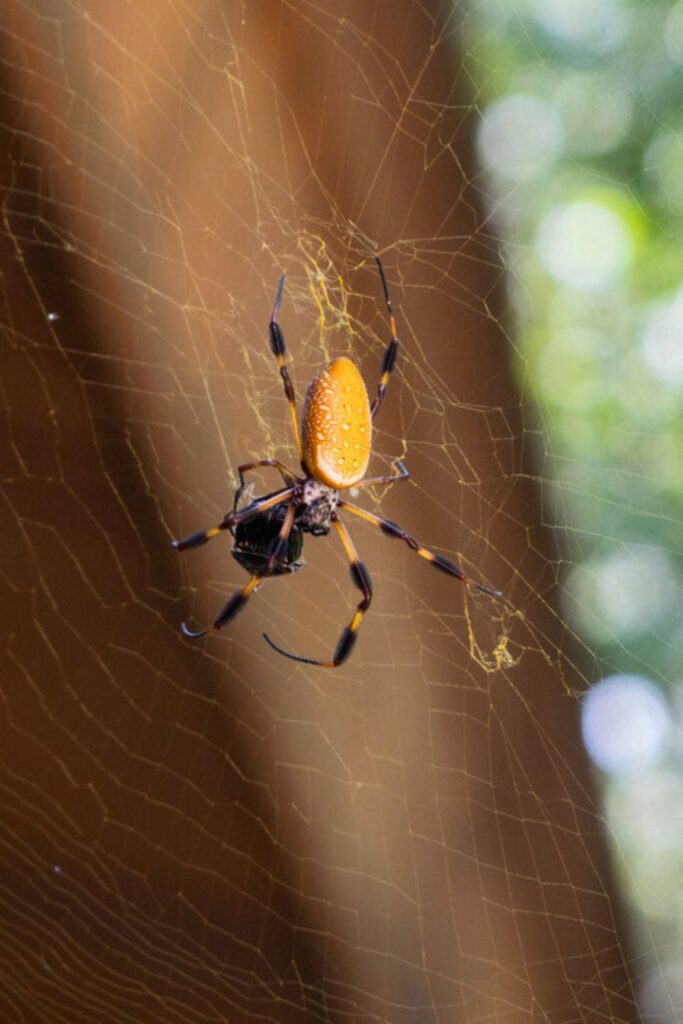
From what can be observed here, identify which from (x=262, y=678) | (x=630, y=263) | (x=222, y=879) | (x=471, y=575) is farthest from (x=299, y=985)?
(x=630, y=263)

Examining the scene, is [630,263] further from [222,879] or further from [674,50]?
[222,879]

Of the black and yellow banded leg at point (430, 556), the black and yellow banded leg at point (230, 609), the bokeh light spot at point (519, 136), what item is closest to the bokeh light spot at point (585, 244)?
the bokeh light spot at point (519, 136)

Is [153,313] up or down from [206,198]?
down

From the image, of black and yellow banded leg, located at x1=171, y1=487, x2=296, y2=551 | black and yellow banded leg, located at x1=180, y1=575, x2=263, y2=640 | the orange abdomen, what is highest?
the orange abdomen

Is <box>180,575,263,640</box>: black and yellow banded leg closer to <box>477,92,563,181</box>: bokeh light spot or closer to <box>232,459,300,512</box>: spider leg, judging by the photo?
<box>232,459,300,512</box>: spider leg

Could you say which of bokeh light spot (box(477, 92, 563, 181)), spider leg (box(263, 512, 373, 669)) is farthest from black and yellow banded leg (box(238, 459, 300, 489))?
bokeh light spot (box(477, 92, 563, 181))

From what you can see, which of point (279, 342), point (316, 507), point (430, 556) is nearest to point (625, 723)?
point (430, 556)

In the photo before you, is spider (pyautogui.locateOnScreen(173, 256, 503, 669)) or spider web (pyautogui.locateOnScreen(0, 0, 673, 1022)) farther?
spider (pyautogui.locateOnScreen(173, 256, 503, 669))

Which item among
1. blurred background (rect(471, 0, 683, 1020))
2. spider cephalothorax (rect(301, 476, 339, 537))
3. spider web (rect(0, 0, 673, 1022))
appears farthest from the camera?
spider cephalothorax (rect(301, 476, 339, 537))
